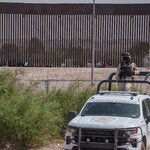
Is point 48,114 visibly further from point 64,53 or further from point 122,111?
point 64,53

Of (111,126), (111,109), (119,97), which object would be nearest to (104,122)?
(111,126)

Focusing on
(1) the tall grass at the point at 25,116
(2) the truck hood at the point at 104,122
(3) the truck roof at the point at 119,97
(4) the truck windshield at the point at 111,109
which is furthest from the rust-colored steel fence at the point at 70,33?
(2) the truck hood at the point at 104,122

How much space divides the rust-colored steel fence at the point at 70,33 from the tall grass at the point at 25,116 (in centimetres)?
4515

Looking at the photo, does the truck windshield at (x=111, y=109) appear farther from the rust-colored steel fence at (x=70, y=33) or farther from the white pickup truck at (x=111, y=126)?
the rust-colored steel fence at (x=70, y=33)

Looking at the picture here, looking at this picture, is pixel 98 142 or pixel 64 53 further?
pixel 64 53

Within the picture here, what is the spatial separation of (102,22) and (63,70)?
545 inches

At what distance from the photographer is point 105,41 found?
210 feet

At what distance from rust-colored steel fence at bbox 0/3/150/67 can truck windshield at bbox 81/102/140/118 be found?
1907 inches

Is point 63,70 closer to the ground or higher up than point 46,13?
closer to the ground

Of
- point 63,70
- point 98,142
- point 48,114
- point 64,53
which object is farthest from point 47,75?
point 98,142

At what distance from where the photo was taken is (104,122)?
42.1 ft

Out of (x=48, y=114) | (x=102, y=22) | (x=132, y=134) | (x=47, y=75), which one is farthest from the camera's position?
(x=102, y=22)

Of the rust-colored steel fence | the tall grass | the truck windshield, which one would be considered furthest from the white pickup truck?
the rust-colored steel fence

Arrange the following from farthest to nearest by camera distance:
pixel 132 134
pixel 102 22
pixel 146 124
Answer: pixel 102 22 → pixel 146 124 → pixel 132 134
